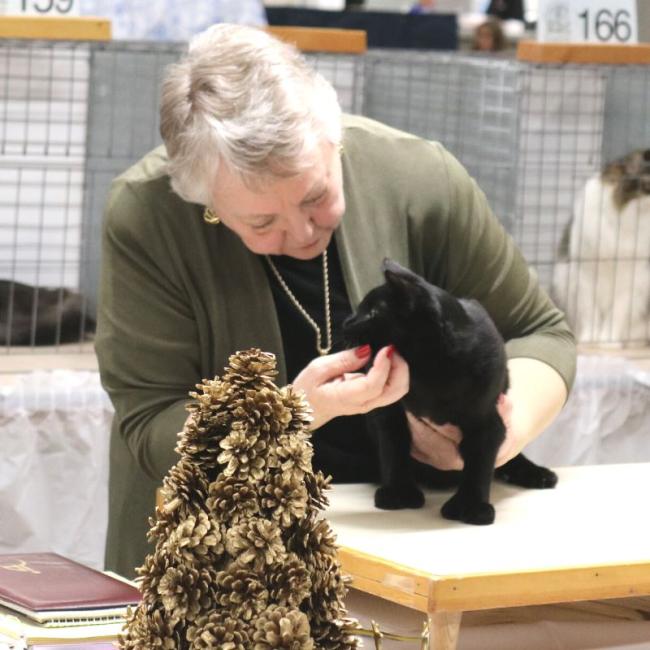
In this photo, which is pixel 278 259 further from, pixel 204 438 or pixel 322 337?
pixel 204 438

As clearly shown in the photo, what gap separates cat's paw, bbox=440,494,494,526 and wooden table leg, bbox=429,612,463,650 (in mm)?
188

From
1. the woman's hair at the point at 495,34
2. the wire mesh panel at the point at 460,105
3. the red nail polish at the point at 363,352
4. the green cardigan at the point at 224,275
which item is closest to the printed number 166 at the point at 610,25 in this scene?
the wire mesh panel at the point at 460,105

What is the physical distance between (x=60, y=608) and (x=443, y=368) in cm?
42

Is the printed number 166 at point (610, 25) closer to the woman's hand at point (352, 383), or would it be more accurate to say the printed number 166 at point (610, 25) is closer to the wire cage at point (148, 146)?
the wire cage at point (148, 146)

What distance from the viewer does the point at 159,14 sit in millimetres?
2721

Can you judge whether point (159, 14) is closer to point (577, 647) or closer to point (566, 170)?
point (566, 170)

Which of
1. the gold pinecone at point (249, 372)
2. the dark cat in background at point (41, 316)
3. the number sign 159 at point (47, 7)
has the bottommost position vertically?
the dark cat in background at point (41, 316)

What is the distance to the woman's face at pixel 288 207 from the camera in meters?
1.27

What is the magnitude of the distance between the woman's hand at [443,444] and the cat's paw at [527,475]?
0.03 metres

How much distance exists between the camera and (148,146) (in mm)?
2699

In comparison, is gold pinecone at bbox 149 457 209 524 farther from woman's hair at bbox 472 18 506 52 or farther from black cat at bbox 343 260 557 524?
woman's hair at bbox 472 18 506 52

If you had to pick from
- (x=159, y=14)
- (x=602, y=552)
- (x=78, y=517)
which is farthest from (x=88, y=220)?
(x=602, y=552)

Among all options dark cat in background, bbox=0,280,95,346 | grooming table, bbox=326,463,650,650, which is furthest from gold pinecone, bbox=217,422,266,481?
dark cat in background, bbox=0,280,95,346

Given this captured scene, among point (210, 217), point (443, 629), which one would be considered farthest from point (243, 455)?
point (210, 217)
